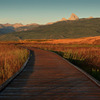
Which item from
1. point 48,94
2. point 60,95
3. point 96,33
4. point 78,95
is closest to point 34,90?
point 48,94

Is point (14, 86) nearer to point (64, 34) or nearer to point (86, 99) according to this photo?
point (86, 99)

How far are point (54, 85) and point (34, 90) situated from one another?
33.6 inches

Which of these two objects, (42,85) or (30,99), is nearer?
(30,99)

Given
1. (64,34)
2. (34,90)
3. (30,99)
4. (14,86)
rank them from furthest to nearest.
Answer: (64,34) → (14,86) → (34,90) → (30,99)

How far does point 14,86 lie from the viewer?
5438mm

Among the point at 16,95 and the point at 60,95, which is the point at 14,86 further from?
the point at 60,95

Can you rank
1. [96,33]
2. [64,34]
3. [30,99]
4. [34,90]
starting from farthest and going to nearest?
1. [64,34]
2. [96,33]
3. [34,90]
4. [30,99]

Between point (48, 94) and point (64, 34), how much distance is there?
15990 cm

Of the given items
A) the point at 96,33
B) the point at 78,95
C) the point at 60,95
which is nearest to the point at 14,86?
the point at 60,95

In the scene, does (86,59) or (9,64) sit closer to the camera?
(9,64)

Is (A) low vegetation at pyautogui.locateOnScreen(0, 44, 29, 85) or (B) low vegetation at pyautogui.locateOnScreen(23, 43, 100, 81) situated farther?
(B) low vegetation at pyautogui.locateOnScreen(23, 43, 100, 81)

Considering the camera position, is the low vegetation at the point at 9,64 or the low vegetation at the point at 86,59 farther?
the low vegetation at the point at 86,59

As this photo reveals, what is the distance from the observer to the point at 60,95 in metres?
4.61

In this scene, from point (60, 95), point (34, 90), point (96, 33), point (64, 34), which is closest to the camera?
point (60, 95)
